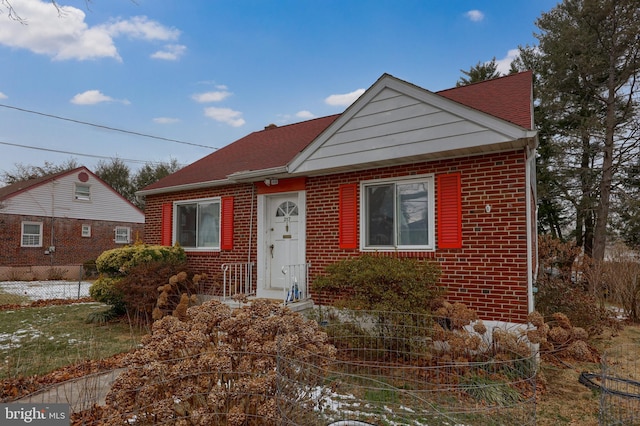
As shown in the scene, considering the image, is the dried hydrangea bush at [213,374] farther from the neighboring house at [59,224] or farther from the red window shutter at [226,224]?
the neighboring house at [59,224]

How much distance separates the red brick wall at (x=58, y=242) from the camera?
1958 cm

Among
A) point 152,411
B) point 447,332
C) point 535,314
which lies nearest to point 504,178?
point 535,314

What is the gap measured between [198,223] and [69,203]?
55.2 feet

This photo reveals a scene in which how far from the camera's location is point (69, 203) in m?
22.1

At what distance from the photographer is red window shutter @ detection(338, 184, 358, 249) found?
7.21 m

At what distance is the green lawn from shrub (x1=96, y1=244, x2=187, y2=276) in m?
1.25

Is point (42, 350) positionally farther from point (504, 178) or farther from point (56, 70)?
point (56, 70)

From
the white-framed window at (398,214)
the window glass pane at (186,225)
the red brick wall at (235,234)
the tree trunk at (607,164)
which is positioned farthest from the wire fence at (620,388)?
the tree trunk at (607,164)

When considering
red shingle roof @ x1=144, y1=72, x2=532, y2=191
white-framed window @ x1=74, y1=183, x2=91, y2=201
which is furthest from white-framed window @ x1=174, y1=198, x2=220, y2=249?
white-framed window @ x1=74, y1=183, x2=91, y2=201

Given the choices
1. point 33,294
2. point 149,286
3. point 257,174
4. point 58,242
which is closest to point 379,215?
point 257,174

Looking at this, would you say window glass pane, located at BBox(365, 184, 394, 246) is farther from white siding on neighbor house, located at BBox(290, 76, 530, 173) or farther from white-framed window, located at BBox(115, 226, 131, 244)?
white-framed window, located at BBox(115, 226, 131, 244)

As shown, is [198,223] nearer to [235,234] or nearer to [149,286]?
[235,234]

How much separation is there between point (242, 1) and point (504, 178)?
21.8 ft

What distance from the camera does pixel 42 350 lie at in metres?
5.82
